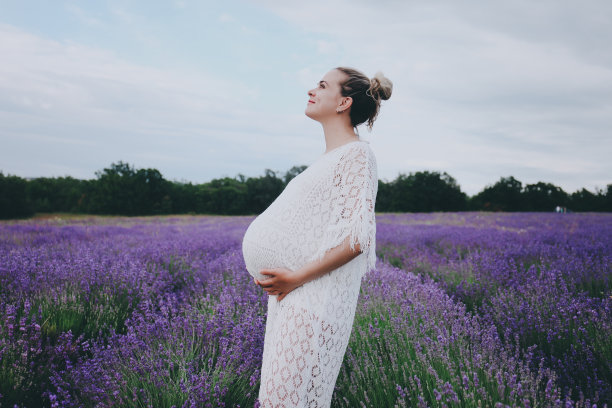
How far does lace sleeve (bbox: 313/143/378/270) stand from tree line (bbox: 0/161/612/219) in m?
29.3

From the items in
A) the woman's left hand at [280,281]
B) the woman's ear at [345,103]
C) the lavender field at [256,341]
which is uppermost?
the woman's ear at [345,103]

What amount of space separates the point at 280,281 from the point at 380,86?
88cm

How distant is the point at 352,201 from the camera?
1.25m

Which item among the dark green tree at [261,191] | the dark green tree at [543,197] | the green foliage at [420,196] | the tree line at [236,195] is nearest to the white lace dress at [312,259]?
the tree line at [236,195]

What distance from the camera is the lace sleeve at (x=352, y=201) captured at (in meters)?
1.21

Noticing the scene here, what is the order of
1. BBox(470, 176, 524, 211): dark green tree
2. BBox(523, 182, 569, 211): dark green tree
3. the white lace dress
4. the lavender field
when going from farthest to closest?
BBox(470, 176, 524, 211): dark green tree → BBox(523, 182, 569, 211): dark green tree → the lavender field → the white lace dress

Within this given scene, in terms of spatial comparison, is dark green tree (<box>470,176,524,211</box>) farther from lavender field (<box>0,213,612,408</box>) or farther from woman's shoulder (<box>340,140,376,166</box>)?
woman's shoulder (<box>340,140,376,166</box>)

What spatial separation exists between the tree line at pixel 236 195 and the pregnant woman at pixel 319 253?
95.4 feet

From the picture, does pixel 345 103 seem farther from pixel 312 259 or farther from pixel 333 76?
pixel 312 259

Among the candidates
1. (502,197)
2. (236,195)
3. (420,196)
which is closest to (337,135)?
(236,195)

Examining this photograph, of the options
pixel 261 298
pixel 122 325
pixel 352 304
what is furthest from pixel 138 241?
pixel 352 304

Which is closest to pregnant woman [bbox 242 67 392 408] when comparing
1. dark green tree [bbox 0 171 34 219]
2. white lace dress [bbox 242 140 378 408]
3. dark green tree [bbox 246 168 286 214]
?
white lace dress [bbox 242 140 378 408]

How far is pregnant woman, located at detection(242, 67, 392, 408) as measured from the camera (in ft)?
3.96

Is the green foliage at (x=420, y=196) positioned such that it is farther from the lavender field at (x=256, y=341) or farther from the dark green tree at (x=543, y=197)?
the lavender field at (x=256, y=341)
